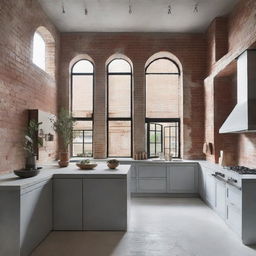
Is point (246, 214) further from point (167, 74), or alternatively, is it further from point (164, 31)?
point (164, 31)

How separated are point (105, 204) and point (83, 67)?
4173mm

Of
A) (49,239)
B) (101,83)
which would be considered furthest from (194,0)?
(49,239)

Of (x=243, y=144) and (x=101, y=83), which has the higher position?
(x=101, y=83)

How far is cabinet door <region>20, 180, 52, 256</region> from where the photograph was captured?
300cm

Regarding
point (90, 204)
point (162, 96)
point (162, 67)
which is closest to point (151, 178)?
point (162, 96)

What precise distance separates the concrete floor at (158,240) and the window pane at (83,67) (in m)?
3.99

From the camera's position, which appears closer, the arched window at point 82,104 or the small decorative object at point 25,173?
the small decorative object at point 25,173

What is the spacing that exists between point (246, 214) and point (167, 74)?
432 cm

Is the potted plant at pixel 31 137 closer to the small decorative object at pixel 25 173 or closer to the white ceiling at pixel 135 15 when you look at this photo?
the small decorative object at pixel 25 173

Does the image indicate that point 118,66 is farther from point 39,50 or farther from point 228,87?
point 228,87

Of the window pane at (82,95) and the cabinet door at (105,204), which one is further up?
the window pane at (82,95)

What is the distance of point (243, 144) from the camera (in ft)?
16.5

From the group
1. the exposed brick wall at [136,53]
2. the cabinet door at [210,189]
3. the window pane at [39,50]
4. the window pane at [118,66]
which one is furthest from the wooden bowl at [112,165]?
the window pane at [118,66]

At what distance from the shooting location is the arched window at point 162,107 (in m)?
6.83
